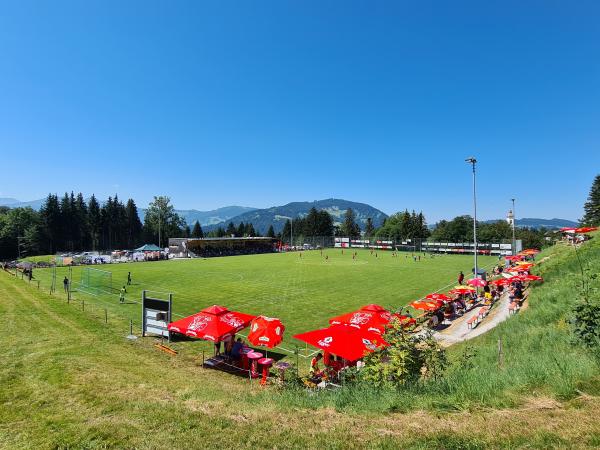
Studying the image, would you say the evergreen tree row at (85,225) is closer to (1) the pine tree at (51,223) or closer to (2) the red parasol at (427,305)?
(1) the pine tree at (51,223)

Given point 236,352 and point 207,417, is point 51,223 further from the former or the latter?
point 207,417

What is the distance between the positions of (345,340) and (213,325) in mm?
5388

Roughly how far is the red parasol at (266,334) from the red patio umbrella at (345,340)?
1459 mm

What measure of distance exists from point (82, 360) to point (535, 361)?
43.2ft

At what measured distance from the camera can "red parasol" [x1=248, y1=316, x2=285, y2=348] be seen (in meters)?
12.6

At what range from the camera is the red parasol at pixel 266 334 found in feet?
41.3

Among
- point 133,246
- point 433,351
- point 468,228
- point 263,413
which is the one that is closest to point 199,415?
point 263,413

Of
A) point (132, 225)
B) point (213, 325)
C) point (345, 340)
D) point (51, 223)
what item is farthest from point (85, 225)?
point (345, 340)

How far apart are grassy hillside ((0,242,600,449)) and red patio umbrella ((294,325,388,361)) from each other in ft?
7.98

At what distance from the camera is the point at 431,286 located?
3338 cm

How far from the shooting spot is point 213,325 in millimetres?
13367

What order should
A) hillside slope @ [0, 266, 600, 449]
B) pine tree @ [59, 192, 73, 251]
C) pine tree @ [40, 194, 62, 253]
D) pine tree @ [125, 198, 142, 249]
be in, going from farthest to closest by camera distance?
1. pine tree @ [125, 198, 142, 249]
2. pine tree @ [59, 192, 73, 251]
3. pine tree @ [40, 194, 62, 253]
4. hillside slope @ [0, 266, 600, 449]

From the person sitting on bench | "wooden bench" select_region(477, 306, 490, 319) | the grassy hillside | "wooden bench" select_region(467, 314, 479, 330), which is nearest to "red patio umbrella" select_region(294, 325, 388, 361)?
the grassy hillside

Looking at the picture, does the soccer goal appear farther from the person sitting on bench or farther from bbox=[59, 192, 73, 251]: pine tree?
bbox=[59, 192, 73, 251]: pine tree
